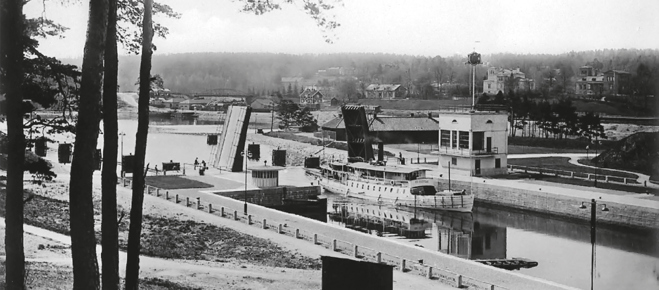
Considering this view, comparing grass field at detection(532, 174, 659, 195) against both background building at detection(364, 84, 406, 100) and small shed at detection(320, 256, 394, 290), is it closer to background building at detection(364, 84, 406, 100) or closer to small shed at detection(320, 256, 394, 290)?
small shed at detection(320, 256, 394, 290)

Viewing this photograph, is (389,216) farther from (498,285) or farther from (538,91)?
(538,91)

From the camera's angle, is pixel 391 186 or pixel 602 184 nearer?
pixel 602 184

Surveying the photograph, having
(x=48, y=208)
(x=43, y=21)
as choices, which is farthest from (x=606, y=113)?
(x=43, y=21)

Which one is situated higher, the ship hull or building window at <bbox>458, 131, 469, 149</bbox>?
building window at <bbox>458, 131, 469, 149</bbox>


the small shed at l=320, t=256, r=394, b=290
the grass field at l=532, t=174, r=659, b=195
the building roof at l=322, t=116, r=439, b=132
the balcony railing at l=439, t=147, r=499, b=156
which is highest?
the building roof at l=322, t=116, r=439, b=132

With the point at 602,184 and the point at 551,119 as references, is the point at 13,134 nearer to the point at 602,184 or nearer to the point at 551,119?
the point at 602,184

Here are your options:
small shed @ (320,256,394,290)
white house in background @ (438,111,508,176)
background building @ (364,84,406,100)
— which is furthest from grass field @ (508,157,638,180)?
background building @ (364,84,406,100)

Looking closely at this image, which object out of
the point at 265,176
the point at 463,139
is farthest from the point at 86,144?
the point at 463,139
